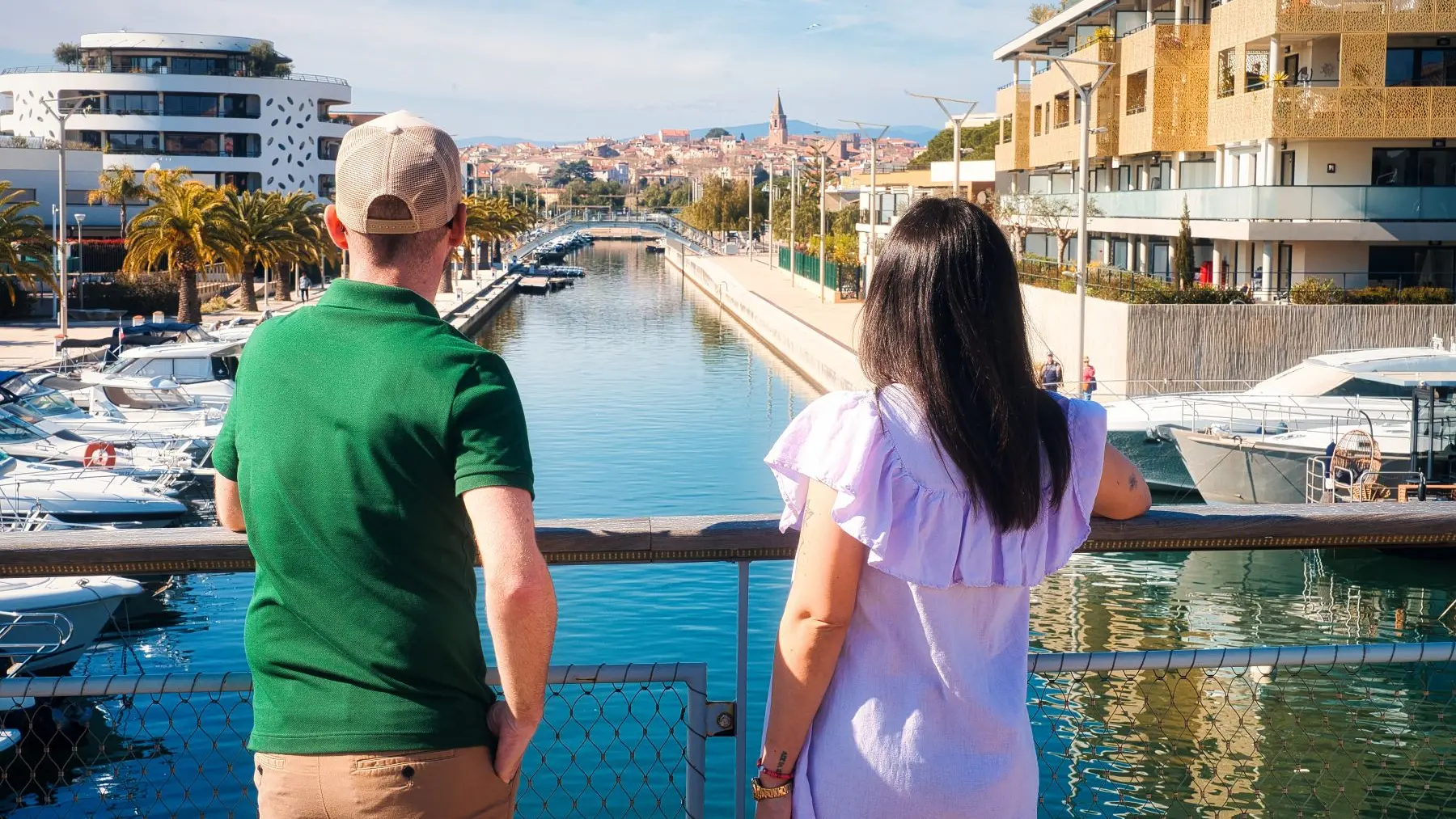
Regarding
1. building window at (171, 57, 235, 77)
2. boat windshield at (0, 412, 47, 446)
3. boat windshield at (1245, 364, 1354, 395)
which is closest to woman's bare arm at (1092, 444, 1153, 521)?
boat windshield at (1245, 364, 1354, 395)

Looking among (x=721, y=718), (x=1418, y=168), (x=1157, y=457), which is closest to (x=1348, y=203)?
(x=1418, y=168)

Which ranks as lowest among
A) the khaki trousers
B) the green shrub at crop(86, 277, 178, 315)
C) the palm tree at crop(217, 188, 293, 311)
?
the green shrub at crop(86, 277, 178, 315)

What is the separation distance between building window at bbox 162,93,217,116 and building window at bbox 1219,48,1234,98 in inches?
2753

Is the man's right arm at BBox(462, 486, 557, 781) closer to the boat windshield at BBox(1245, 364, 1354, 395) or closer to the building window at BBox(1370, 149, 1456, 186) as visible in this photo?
the boat windshield at BBox(1245, 364, 1354, 395)

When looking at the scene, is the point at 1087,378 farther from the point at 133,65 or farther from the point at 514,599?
the point at 133,65

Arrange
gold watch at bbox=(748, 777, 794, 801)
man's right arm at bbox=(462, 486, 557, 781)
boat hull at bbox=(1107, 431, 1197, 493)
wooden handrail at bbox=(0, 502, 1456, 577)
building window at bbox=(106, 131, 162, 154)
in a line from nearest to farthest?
man's right arm at bbox=(462, 486, 557, 781), gold watch at bbox=(748, 777, 794, 801), wooden handrail at bbox=(0, 502, 1456, 577), boat hull at bbox=(1107, 431, 1197, 493), building window at bbox=(106, 131, 162, 154)

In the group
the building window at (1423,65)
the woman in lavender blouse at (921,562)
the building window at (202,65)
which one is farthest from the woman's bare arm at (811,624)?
the building window at (202,65)

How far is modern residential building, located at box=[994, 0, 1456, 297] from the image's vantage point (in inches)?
1199

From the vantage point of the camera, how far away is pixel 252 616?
244 centimetres

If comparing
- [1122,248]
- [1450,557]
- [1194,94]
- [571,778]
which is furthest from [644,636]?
[1122,248]

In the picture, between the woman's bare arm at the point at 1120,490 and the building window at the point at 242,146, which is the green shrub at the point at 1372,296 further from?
the building window at the point at 242,146

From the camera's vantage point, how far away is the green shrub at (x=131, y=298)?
51688 mm

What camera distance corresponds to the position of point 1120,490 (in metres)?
2.88

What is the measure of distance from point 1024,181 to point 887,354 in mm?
58098
